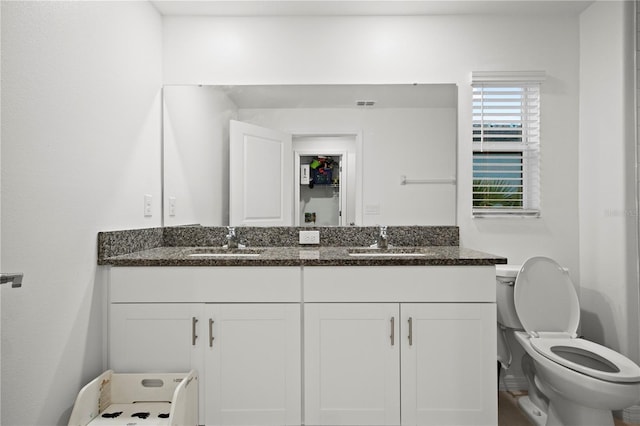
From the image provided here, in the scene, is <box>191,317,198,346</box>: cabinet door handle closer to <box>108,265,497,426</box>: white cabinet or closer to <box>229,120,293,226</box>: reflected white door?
<box>108,265,497,426</box>: white cabinet

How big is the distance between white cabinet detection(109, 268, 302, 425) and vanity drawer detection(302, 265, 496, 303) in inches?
4.6

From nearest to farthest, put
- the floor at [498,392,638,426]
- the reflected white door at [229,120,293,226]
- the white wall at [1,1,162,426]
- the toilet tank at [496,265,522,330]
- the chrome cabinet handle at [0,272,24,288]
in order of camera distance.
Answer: the chrome cabinet handle at [0,272,24,288] < the white wall at [1,1,162,426] < the floor at [498,392,638,426] < the toilet tank at [496,265,522,330] < the reflected white door at [229,120,293,226]

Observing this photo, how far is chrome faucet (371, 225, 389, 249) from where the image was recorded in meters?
2.27

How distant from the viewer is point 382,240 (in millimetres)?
2283

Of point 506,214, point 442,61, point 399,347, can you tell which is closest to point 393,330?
point 399,347

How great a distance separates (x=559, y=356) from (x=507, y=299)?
37 cm

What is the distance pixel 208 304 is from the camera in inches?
69.6

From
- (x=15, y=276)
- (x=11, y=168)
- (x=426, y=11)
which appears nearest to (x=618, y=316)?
(x=426, y=11)

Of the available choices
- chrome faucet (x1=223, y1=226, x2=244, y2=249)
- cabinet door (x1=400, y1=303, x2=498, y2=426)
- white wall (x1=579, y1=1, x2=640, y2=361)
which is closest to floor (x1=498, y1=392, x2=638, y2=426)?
cabinet door (x1=400, y1=303, x2=498, y2=426)

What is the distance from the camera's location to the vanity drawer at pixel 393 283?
1.77m

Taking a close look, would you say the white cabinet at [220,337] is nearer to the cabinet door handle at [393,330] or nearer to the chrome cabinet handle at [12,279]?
the cabinet door handle at [393,330]

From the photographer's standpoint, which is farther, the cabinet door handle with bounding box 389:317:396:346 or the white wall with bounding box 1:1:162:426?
the cabinet door handle with bounding box 389:317:396:346

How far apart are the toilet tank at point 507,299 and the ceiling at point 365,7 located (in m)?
1.53

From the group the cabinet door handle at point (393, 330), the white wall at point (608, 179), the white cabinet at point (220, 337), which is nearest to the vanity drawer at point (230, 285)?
the white cabinet at point (220, 337)
